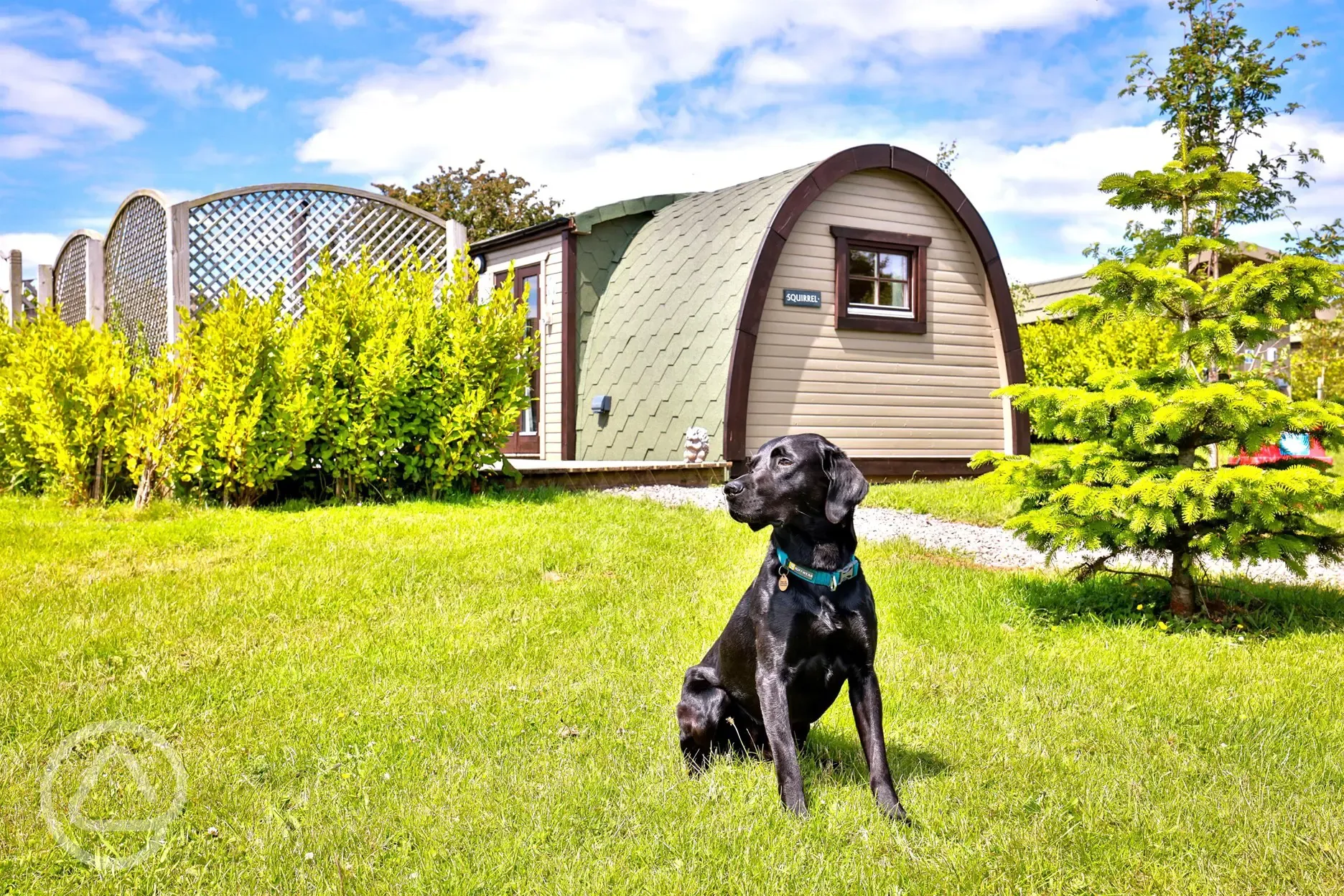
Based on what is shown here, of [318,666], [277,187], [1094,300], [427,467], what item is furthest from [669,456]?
[318,666]

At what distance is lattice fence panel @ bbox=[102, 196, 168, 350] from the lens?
35.6ft

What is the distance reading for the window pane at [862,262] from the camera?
12.5m

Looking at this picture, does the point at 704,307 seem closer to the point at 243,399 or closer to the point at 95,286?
the point at 243,399

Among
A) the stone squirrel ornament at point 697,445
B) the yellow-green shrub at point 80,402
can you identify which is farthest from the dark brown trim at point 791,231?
the yellow-green shrub at point 80,402

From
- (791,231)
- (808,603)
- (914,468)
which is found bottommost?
(914,468)

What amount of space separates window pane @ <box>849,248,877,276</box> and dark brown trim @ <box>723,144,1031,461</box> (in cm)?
103

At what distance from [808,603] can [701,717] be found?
0.65m

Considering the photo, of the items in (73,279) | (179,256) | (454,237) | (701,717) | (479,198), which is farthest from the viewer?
(479,198)

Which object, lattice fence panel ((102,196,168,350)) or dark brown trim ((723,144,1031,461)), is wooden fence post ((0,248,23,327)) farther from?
dark brown trim ((723,144,1031,461))

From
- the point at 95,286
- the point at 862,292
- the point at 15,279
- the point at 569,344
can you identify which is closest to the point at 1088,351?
the point at 862,292

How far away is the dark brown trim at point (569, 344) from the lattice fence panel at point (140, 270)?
5.02 metres

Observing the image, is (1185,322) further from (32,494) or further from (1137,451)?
(32,494)

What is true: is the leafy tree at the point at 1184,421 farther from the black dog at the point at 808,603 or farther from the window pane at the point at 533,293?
the window pane at the point at 533,293

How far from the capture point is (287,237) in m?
10.7
